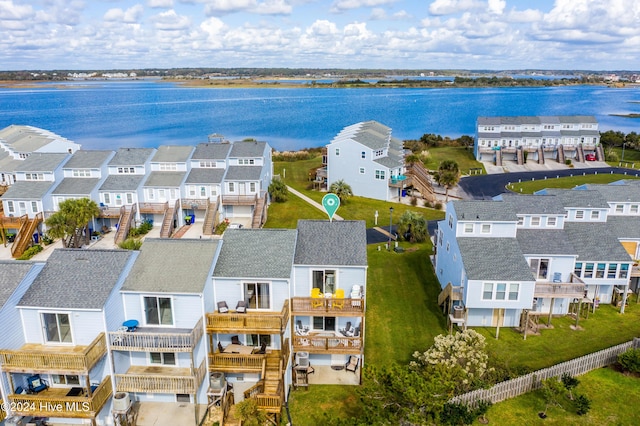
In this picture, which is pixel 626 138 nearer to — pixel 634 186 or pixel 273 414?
pixel 634 186

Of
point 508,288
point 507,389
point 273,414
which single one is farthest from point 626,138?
point 273,414

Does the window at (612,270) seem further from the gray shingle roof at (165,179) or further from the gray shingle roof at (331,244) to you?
the gray shingle roof at (165,179)

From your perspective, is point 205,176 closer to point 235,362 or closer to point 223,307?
point 223,307

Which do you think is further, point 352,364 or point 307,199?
point 307,199

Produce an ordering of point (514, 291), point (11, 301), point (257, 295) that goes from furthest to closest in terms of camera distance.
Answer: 1. point (514, 291)
2. point (257, 295)
3. point (11, 301)

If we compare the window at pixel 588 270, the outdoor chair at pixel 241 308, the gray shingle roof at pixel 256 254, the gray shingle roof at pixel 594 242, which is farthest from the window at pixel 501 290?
the outdoor chair at pixel 241 308

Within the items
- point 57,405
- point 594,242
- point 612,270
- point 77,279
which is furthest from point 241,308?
point 612,270

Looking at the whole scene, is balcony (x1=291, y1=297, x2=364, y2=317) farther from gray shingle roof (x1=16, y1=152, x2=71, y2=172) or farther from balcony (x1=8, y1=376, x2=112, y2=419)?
gray shingle roof (x1=16, y1=152, x2=71, y2=172)
